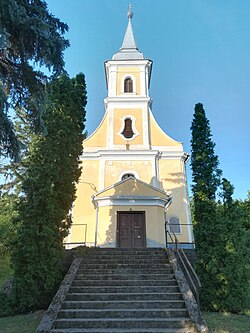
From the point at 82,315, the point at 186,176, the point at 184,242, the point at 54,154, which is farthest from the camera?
the point at 186,176

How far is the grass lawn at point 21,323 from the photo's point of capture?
6.37 metres

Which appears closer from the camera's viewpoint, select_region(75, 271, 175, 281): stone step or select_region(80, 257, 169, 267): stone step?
select_region(75, 271, 175, 281): stone step

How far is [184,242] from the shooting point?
15906 millimetres

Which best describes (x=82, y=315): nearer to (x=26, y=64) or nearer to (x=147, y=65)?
(x=26, y=64)

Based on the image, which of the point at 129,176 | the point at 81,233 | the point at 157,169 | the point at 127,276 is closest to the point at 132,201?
the point at 129,176

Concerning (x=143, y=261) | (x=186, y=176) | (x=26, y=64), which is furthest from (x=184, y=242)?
(x=26, y=64)

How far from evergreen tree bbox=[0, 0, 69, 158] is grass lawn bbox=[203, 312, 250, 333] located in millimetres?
6408

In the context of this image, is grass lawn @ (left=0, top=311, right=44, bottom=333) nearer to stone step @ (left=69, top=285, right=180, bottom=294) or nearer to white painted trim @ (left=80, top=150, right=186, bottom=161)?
stone step @ (left=69, top=285, right=180, bottom=294)

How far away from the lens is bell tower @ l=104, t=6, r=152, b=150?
1875 centimetres

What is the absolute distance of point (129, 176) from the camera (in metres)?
17.5

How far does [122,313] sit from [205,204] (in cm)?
494

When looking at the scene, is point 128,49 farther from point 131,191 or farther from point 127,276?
point 127,276

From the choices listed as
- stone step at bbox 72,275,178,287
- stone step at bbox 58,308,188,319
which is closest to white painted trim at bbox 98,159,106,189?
stone step at bbox 72,275,178,287

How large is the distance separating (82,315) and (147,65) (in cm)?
1932
